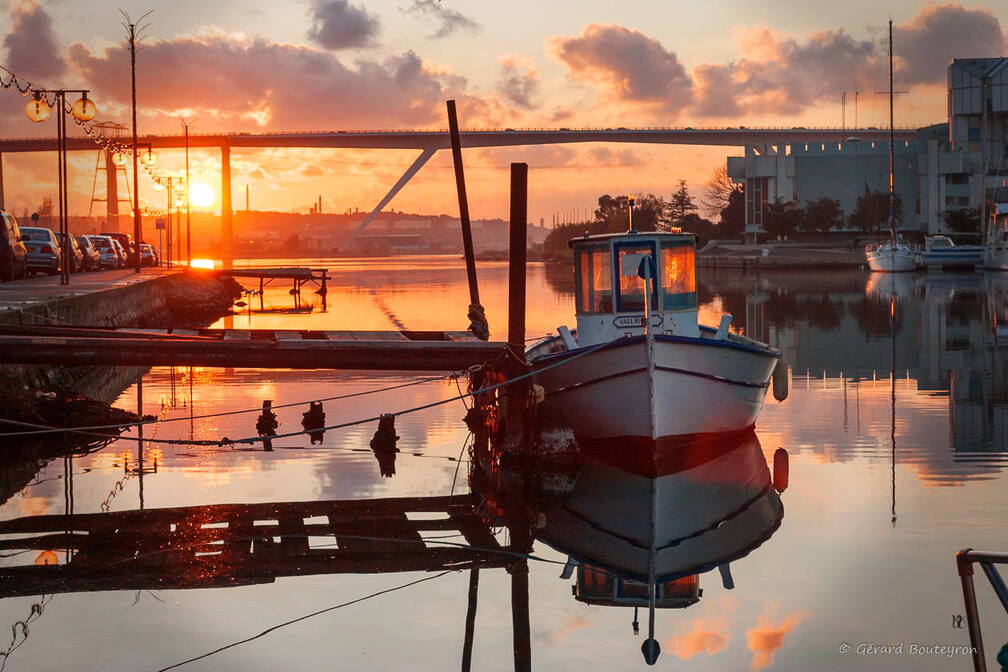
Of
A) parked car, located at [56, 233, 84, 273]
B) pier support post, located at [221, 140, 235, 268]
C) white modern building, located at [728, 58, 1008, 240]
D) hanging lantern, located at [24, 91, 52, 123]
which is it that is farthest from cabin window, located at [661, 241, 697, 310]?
pier support post, located at [221, 140, 235, 268]

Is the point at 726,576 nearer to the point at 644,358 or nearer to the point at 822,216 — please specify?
the point at 644,358

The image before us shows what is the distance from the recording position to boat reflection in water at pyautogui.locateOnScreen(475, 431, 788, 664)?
8562 millimetres

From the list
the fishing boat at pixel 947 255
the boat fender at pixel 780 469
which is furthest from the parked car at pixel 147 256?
the boat fender at pixel 780 469

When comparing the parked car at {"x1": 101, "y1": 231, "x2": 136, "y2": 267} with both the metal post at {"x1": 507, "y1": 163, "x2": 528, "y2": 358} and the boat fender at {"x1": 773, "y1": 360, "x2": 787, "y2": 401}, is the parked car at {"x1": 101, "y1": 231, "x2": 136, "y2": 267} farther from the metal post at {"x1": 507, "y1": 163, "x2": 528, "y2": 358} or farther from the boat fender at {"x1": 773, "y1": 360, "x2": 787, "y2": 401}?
the metal post at {"x1": 507, "y1": 163, "x2": 528, "y2": 358}

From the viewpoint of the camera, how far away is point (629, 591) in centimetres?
840

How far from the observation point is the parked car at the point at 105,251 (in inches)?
2004

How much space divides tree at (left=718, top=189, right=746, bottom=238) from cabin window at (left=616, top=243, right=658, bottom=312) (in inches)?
3504

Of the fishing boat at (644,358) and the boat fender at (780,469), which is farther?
the fishing boat at (644,358)

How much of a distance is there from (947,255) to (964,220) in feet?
60.9

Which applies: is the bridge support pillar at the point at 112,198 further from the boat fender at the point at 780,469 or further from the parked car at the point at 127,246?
the boat fender at the point at 780,469

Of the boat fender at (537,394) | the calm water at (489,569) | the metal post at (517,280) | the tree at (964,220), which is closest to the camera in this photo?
the calm water at (489,569)

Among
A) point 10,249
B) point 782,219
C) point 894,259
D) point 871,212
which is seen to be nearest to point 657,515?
point 10,249

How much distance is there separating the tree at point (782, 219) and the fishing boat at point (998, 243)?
27.6 meters

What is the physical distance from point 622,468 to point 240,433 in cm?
452
